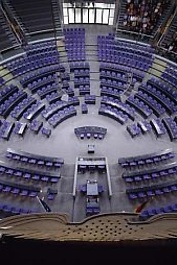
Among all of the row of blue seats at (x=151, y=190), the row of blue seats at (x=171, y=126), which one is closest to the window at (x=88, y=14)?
the row of blue seats at (x=171, y=126)

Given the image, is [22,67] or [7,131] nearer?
[7,131]

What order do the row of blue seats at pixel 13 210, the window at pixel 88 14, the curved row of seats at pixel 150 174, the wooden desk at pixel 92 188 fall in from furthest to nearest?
the window at pixel 88 14, the curved row of seats at pixel 150 174, the wooden desk at pixel 92 188, the row of blue seats at pixel 13 210

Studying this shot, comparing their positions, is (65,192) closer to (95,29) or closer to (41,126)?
(41,126)

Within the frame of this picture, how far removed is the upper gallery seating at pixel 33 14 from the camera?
45.7 m

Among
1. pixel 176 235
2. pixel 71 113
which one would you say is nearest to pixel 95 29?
pixel 71 113

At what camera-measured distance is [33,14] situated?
152 feet

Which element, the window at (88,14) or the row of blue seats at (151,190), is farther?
the window at (88,14)

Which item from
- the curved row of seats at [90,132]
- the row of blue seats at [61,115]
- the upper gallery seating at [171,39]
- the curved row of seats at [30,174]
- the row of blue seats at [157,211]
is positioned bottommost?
the row of blue seats at [157,211]

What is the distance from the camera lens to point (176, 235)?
19422 millimetres

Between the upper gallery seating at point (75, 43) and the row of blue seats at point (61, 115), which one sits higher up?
the upper gallery seating at point (75, 43)

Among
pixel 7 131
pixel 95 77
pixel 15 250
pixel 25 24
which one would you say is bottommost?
pixel 15 250

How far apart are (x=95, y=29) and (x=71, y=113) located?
1454 cm

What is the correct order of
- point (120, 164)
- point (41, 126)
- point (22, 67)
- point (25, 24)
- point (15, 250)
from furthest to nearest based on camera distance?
point (25, 24) → point (22, 67) → point (41, 126) → point (120, 164) → point (15, 250)

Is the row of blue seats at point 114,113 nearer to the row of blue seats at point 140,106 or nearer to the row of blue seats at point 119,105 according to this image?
the row of blue seats at point 119,105
